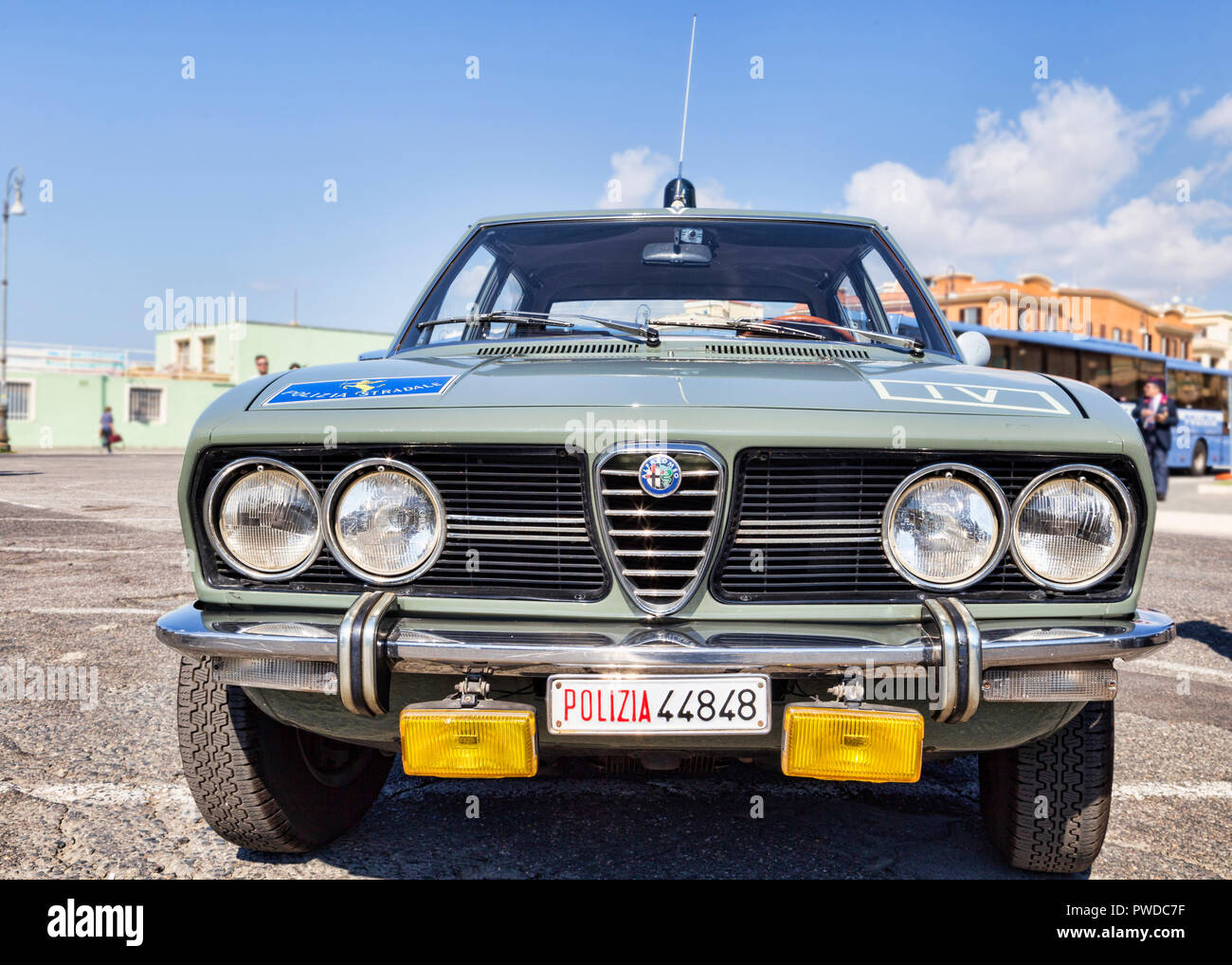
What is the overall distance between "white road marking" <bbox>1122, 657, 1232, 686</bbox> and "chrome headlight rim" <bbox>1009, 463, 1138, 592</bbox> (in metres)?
2.79

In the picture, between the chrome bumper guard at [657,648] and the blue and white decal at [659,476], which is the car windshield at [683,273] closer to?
the blue and white decal at [659,476]

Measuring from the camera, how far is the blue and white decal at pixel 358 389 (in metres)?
2.18

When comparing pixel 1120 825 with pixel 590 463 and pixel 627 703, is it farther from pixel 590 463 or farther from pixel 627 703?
pixel 590 463

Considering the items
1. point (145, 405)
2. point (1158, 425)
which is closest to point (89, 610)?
point (1158, 425)

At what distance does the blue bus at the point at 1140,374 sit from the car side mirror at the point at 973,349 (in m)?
17.1

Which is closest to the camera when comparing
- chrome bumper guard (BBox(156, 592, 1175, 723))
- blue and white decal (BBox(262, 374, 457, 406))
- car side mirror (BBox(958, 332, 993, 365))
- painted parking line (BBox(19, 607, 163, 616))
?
chrome bumper guard (BBox(156, 592, 1175, 723))

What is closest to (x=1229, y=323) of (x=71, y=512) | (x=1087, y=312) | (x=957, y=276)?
(x=1087, y=312)

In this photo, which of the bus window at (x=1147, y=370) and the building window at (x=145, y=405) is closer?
the bus window at (x=1147, y=370)

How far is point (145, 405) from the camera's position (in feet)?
124

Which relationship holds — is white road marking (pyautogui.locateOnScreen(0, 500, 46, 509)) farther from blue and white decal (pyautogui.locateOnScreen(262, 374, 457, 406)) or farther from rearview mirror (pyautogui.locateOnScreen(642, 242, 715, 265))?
blue and white decal (pyautogui.locateOnScreen(262, 374, 457, 406))

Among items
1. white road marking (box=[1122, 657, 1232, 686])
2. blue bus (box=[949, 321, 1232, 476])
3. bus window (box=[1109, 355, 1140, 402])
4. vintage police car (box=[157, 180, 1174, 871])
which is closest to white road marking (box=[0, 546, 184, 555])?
vintage police car (box=[157, 180, 1174, 871])

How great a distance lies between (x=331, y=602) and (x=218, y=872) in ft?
2.76

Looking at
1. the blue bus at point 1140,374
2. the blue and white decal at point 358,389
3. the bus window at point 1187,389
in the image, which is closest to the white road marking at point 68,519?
the blue and white decal at point 358,389

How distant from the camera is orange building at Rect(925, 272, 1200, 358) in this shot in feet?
147
